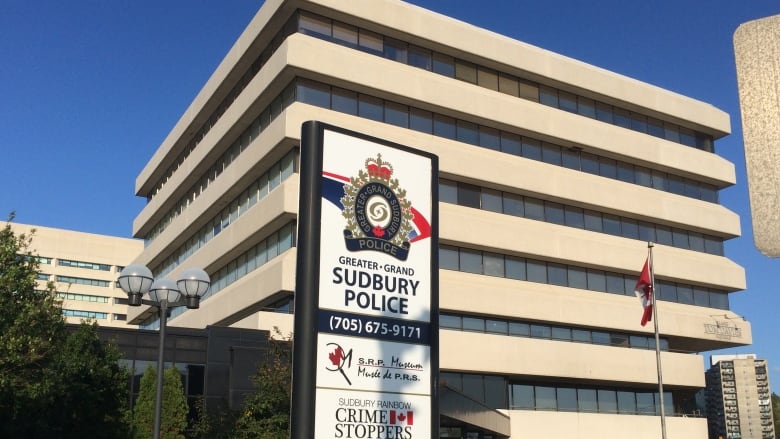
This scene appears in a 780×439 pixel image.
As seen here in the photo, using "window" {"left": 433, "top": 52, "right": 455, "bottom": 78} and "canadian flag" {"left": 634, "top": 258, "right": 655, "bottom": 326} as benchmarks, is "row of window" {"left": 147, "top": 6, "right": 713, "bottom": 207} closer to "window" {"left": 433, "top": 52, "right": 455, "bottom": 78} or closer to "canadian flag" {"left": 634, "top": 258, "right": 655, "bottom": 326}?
"window" {"left": 433, "top": 52, "right": 455, "bottom": 78}

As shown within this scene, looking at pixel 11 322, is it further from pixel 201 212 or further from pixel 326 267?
pixel 201 212

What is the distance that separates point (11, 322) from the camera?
1137 inches

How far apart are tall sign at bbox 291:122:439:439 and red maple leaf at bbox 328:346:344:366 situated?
21 millimetres

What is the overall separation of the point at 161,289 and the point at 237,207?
3110 cm

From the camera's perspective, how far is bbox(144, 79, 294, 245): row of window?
44.0 m

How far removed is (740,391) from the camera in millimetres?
172250

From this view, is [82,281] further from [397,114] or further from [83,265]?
[397,114]

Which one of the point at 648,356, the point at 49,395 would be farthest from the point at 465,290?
the point at 49,395

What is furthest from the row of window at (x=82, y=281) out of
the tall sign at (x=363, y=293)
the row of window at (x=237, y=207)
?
the tall sign at (x=363, y=293)

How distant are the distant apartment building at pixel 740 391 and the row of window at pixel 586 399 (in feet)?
407

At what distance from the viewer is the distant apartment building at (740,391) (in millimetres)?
167625

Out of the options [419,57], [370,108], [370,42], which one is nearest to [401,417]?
[370,108]

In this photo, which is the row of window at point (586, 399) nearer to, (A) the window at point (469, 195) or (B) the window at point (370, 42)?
(A) the window at point (469, 195)

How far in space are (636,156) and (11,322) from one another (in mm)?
37198
